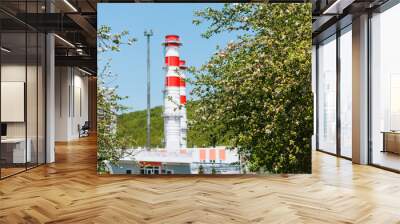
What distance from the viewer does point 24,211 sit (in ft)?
14.8

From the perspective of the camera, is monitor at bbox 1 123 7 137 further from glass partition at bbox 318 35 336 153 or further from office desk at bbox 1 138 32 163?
glass partition at bbox 318 35 336 153

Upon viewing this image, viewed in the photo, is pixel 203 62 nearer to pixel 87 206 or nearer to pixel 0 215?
pixel 87 206

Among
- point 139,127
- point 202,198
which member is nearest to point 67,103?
point 139,127

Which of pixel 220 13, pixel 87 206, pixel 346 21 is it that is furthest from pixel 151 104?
pixel 346 21

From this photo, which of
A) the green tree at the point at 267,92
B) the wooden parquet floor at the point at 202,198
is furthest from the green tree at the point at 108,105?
the green tree at the point at 267,92

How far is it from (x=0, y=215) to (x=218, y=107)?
3.48 meters

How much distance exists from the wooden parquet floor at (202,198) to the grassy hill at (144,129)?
0.56 m

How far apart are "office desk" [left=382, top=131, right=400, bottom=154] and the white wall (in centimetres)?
1192

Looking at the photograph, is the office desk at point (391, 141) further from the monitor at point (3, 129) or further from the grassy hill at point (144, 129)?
the monitor at point (3, 129)

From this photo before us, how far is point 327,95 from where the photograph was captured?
11172 millimetres

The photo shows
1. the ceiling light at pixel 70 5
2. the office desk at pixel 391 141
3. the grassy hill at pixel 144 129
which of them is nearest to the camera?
the grassy hill at pixel 144 129

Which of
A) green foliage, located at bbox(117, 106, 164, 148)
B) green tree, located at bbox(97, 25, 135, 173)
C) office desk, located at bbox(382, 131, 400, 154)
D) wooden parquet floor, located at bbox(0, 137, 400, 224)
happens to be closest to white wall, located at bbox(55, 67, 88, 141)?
wooden parquet floor, located at bbox(0, 137, 400, 224)

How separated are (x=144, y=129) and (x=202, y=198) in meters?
1.96

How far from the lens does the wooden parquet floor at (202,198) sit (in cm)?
423
